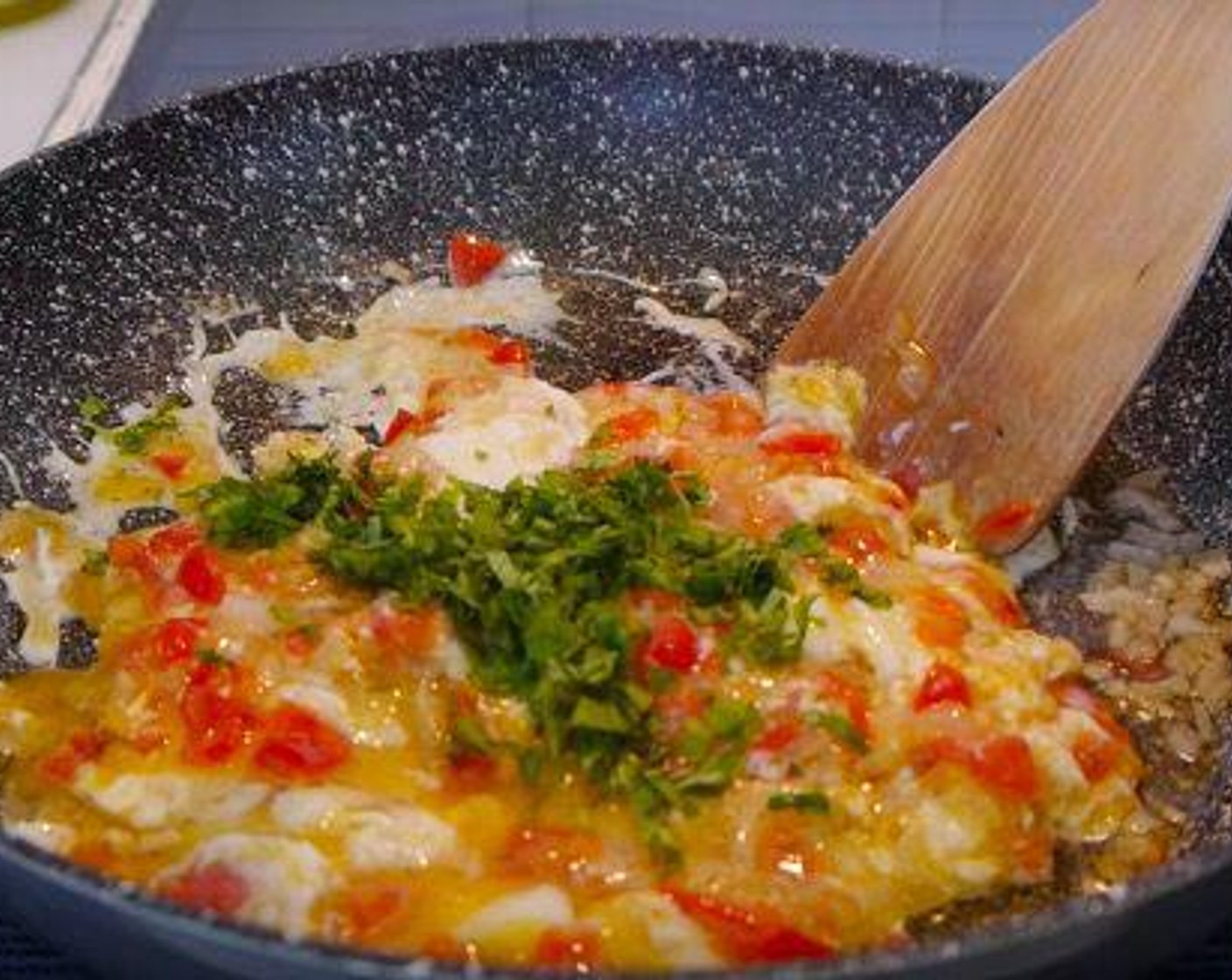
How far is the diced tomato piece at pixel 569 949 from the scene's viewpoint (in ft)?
2.75

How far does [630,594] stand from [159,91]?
3.67 feet

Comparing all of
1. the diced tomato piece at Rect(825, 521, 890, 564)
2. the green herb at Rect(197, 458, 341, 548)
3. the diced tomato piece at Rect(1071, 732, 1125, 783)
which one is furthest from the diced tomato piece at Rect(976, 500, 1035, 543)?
the green herb at Rect(197, 458, 341, 548)

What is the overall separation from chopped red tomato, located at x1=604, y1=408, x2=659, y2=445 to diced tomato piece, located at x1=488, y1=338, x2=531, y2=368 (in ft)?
0.46

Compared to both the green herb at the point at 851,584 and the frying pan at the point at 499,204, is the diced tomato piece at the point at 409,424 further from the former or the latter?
the green herb at the point at 851,584

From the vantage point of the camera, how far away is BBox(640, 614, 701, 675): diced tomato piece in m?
0.98

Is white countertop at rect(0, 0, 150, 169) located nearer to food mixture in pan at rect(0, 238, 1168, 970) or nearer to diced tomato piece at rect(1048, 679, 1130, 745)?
food mixture in pan at rect(0, 238, 1168, 970)

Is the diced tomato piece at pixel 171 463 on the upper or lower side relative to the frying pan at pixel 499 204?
lower

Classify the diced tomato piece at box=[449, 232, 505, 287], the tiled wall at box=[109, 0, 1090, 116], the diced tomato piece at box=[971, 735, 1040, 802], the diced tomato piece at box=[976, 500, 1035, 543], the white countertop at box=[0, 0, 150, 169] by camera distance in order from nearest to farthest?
the diced tomato piece at box=[971, 735, 1040, 802], the diced tomato piece at box=[976, 500, 1035, 543], the diced tomato piece at box=[449, 232, 505, 287], the white countertop at box=[0, 0, 150, 169], the tiled wall at box=[109, 0, 1090, 116]

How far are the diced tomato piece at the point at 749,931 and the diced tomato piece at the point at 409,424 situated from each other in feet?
1.50

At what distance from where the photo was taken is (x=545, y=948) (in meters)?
0.84

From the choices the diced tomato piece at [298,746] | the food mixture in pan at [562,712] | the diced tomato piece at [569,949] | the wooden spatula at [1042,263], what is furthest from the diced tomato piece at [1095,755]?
the diced tomato piece at [298,746]

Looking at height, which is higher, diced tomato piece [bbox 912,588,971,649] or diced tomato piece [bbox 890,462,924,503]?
diced tomato piece [bbox 912,588,971,649]

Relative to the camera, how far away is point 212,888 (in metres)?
0.88

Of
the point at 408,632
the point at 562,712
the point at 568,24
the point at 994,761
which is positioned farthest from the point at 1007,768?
the point at 568,24
